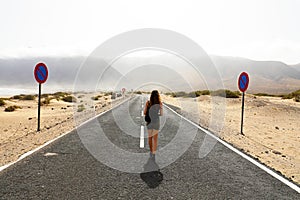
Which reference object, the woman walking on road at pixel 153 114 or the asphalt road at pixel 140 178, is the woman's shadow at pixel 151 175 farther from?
the woman walking on road at pixel 153 114

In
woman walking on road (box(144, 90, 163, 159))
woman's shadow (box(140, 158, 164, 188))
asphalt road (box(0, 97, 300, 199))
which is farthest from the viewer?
woman walking on road (box(144, 90, 163, 159))

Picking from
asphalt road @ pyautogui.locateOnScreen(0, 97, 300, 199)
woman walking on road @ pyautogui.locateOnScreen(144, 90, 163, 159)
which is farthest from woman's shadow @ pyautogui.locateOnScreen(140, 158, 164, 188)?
woman walking on road @ pyautogui.locateOnScreen(144, 90, 163, 159)

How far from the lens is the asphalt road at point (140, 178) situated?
4.59m

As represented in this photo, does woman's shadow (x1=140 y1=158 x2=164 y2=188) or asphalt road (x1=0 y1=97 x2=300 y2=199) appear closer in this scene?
asphalt road (x1=0 y1=97 x2=300 y2=199)

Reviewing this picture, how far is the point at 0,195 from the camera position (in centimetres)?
438

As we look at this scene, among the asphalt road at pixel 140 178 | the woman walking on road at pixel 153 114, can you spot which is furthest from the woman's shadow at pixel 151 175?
the woman walking on road at pixel 153 114

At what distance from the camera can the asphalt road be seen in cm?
459

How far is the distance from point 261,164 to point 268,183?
1.50 meters

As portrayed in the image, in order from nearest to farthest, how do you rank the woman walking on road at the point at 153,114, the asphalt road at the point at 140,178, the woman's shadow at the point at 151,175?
the asphalt road at the point at 140,178 → the woman's shadow at the point at 151,175 → the woman walking on road at the point at 153,114

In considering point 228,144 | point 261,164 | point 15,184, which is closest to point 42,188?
point 15,184

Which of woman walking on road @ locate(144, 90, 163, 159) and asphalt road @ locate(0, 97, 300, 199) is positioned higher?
woman walking on road @ locate(144, 90, 163, 159)

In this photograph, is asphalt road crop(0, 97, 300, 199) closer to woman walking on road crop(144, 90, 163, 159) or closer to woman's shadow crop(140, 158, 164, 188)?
woman's shadow crop(140, 158, 164, 188)

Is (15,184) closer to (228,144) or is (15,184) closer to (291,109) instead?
(228,144)

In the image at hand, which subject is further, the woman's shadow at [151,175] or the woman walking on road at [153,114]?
the woman walking on road at [153,114]
